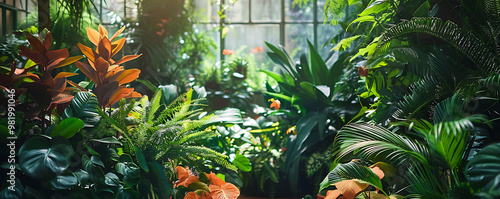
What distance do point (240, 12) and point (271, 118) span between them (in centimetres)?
261

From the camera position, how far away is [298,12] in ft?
18.6

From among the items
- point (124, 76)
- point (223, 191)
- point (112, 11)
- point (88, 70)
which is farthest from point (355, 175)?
point (112, 11)

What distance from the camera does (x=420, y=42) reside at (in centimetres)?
219

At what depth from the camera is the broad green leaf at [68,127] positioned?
1.43 metres

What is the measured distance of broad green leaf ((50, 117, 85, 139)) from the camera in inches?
56.2

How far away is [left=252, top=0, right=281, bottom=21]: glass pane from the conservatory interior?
2292 mm

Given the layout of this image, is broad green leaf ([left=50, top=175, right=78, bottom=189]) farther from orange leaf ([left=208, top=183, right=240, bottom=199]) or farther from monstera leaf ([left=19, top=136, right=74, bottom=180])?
orange leaf ([left=208, top=183, right=240, bottom=199])

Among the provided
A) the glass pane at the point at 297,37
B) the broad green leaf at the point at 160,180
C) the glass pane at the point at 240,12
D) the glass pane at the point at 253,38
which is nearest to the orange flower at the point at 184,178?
the broad green leaf at the point at 160,180

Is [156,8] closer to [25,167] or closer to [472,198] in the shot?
[25,167]

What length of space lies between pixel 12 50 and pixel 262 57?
3680mm

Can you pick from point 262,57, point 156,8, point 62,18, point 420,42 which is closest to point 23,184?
point 62,18

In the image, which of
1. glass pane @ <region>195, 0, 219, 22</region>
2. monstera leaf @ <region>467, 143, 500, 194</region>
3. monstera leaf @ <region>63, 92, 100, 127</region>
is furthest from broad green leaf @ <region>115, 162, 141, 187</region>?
glass pane @ <region>195, 0, 219, 22</region>

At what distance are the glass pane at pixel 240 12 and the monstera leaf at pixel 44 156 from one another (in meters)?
4.53

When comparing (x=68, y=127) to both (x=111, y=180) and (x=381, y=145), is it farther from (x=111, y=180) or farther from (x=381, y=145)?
(x=381, y=145)
